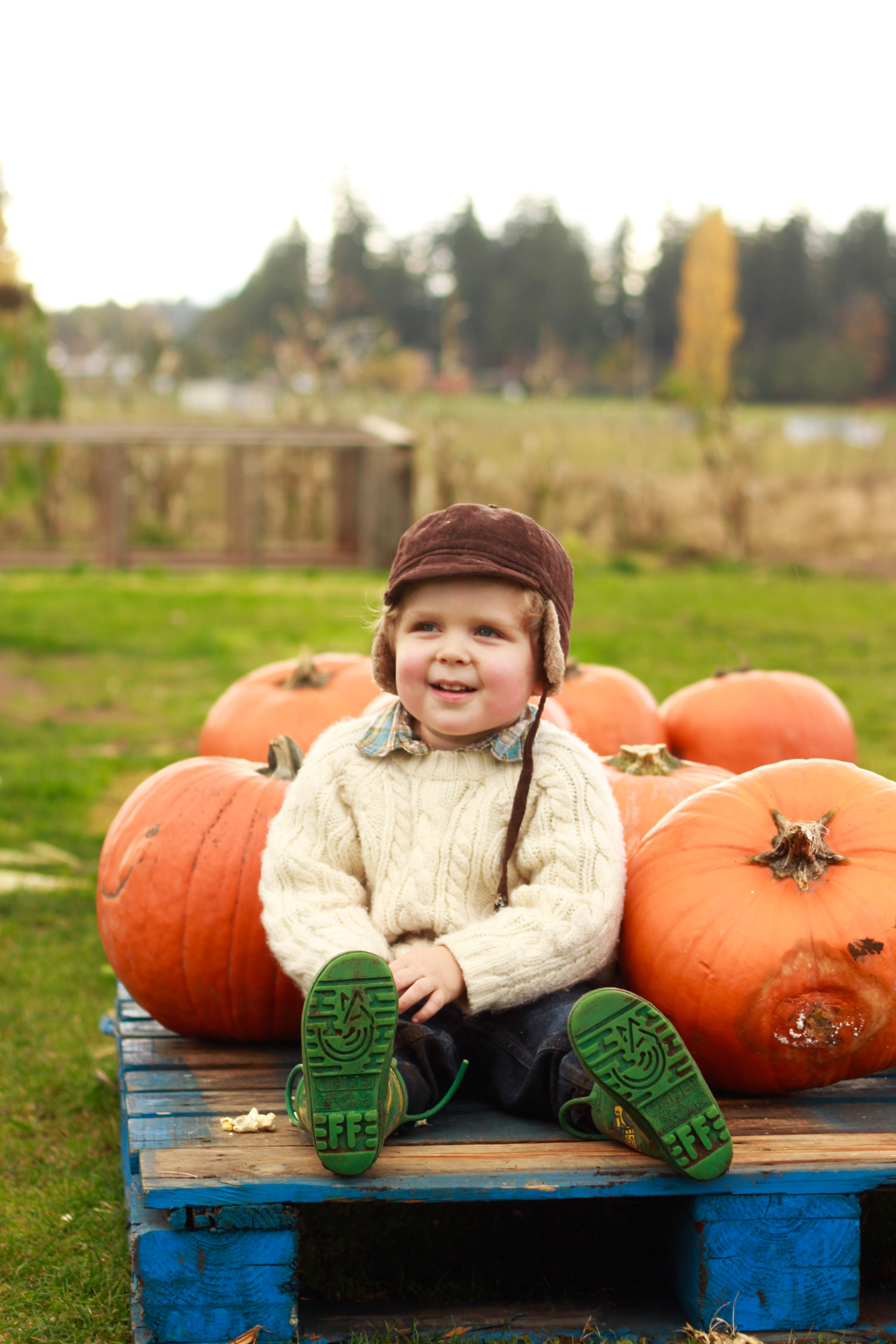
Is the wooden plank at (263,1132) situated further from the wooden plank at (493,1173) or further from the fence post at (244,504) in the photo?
the fence post at (244,504)

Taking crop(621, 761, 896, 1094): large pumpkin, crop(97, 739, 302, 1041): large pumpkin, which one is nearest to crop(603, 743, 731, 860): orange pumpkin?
crop(621, 761, 896, 1094): large pumpkin

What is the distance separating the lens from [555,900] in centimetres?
234

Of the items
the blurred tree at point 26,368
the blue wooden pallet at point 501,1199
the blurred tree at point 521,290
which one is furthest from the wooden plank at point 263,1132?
the blurred tree at point 521,290

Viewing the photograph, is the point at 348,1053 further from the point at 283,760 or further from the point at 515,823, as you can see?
the point at 283,760

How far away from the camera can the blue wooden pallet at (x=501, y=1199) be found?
1.91m

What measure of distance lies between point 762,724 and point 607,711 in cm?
48

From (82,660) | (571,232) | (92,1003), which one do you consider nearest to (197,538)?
(82,660)

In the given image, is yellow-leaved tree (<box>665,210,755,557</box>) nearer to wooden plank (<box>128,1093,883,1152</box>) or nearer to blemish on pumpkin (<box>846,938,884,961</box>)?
blemish on pumpkin (<box>846,938,884,961</box>)

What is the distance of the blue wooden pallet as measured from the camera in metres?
1.91

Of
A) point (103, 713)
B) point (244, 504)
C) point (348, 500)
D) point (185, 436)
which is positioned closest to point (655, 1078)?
point (103, 713)

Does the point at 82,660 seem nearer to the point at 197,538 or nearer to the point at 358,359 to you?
the point at 197,538

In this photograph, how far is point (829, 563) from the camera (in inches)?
467

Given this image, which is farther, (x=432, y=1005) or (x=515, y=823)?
(x=515, y=823)

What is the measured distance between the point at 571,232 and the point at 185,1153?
73601mm
